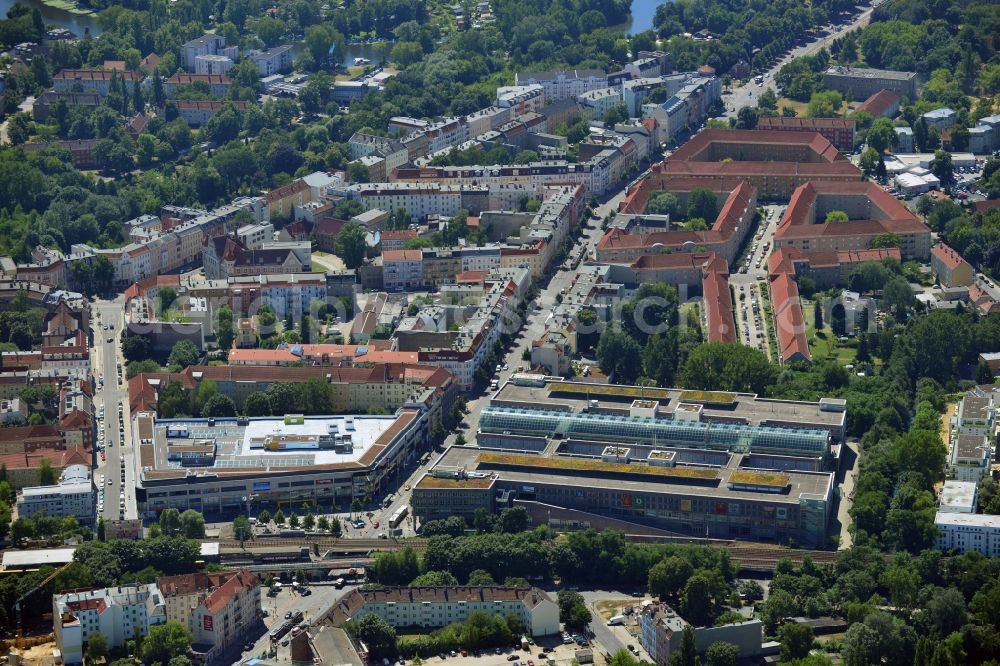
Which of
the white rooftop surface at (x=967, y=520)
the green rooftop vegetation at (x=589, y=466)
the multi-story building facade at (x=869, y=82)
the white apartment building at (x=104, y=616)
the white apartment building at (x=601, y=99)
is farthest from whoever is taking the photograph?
the multi-story building facade at (x=869, y=82)

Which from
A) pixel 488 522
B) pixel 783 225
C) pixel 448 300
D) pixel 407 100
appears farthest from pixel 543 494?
pixel 407 100

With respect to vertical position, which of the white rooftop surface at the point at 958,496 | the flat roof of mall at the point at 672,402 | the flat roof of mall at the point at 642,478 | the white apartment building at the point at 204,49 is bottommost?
the white rooftop surface at the point at 958,496

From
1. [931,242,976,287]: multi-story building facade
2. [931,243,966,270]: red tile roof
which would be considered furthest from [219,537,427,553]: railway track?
[931,243,966,270]: red tile roof

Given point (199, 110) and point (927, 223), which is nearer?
point (927, 223)

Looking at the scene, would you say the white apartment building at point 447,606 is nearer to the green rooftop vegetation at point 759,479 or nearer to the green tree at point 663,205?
the green rooftop vegetation at point 759,479

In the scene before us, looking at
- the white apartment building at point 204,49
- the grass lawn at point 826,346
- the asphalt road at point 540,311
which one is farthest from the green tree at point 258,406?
the white apartment building at point 204,49

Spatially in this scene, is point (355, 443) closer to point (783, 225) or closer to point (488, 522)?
point (488, 522)
